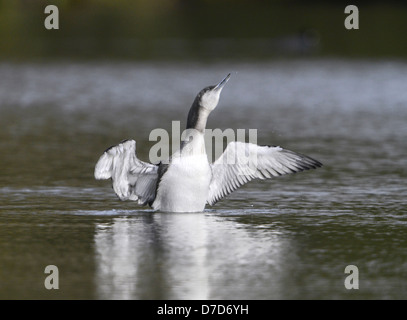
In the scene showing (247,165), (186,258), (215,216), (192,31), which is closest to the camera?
(186,258)

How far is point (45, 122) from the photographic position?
19.1 meters

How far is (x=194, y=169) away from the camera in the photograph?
10.2 meters

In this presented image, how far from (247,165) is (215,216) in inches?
27.4

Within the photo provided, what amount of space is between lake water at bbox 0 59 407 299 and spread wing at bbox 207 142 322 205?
11.1 inches

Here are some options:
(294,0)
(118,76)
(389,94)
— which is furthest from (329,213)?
(294,0)

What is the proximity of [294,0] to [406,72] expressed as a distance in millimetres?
51493

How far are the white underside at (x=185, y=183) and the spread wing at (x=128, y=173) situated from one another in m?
0.20

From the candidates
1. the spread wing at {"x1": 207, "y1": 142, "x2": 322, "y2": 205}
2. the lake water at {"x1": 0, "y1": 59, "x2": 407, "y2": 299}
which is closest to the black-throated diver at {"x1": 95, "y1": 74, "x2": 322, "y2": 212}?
the spread wing at {"x1": 207, "y1": 142, "x2": 322, "y2": 205}

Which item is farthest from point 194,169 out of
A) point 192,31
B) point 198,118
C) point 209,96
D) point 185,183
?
point 192,31

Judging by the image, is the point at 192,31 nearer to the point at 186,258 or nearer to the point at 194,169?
the point at 194,169

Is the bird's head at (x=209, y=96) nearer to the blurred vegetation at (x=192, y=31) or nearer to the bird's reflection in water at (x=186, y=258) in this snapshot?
the bird's reflection in water at (x=186, y=258)

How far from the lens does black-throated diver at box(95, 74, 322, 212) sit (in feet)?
33.4
